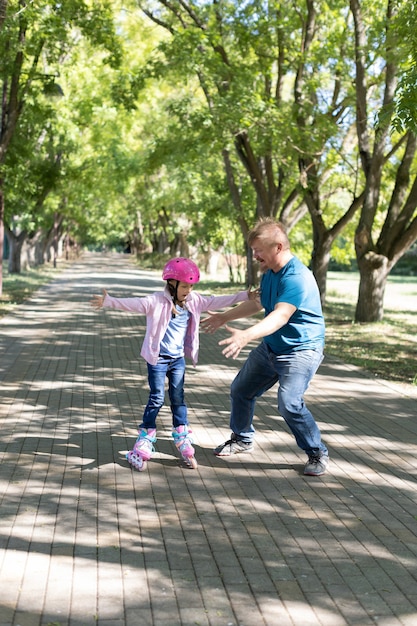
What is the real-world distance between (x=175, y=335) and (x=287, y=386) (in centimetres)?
95

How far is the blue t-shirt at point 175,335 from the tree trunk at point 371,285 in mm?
12657

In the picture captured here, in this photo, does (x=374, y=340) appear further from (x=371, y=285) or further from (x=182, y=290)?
(x=182, y=290)

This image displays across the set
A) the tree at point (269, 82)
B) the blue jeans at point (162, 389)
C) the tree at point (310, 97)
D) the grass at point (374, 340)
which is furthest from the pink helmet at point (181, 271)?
the tree at point (269, 82)

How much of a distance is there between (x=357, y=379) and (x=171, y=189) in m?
31.3

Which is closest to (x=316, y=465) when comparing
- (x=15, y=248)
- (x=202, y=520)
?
(x=202, y=520)

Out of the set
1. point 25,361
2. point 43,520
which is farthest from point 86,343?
point 43,520

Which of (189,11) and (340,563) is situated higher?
(189,11)

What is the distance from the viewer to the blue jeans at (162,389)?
6.57 meters

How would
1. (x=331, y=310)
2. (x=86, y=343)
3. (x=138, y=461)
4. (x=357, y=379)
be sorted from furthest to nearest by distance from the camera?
1. (x=331, y=310)
2. (x=86, y=343)
3. (x=357, y=379)
4. (x=138, y=461)

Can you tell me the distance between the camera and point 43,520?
17.4 ft

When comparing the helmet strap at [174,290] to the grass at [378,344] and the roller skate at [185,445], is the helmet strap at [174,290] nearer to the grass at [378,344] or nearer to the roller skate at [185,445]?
the roller skate at [185,445]

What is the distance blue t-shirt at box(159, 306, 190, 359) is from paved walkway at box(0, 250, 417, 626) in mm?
867

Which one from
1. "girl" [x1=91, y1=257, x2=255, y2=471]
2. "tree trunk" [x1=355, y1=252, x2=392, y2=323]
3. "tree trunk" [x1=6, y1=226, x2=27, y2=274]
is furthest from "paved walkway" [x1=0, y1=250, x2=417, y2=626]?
"tree trunk" [x1=6, y1=226, x2=27, y2=274]

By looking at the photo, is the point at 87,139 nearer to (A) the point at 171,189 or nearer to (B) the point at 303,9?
(A) the point at 171,189
